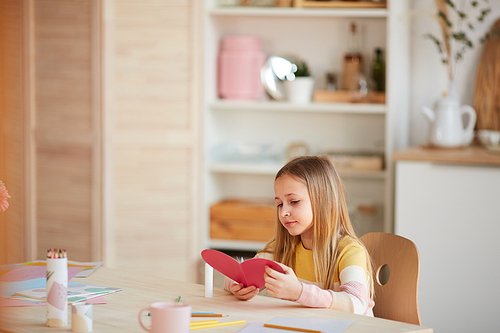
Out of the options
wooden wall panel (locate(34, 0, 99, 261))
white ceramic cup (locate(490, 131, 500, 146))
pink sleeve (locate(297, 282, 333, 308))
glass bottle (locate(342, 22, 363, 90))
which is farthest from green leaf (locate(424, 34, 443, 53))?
pink sleeve (locate(297, 282, 333, 308))

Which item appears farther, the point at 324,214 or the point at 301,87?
the point at 301,87

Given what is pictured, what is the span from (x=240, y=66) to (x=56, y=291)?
81.6 inches

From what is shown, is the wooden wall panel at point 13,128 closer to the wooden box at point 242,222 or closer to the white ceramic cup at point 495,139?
the wooden box at point 242,222

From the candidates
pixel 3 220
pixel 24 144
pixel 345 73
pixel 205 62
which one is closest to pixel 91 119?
pixel 24 144

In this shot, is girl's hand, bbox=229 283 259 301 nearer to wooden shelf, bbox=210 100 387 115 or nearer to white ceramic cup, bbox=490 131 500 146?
wooden shelf, bbox=210 100 387 115

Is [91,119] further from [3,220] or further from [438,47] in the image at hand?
[438,47]

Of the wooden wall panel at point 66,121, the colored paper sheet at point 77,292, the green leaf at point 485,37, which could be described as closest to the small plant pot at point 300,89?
the green leaf at point 485,37

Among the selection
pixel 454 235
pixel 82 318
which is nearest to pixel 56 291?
pixel 82 318

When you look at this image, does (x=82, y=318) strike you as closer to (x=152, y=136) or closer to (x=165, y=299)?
(x=165, y=299)

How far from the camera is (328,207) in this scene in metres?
1.50

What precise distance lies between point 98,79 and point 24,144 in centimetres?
57

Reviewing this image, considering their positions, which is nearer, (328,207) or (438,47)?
(328,207)

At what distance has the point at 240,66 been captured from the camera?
3.03 meters

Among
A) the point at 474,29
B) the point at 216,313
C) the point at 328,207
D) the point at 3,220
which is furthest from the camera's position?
the point at 3,220
